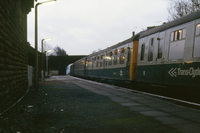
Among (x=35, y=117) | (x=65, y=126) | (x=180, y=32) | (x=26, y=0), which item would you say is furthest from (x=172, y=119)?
(x=26, y=0)

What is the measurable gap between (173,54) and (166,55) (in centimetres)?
52

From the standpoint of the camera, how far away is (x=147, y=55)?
38.1 feet

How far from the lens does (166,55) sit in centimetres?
968

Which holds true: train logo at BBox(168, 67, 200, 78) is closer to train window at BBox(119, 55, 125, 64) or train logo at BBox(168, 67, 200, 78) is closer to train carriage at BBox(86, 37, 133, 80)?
train carriage at BBox(86, 37, 133, 80)

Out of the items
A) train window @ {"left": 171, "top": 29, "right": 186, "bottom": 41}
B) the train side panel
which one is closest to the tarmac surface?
train window @ {"left": 171, "top": 29, "right": 186, "bottom": 41}

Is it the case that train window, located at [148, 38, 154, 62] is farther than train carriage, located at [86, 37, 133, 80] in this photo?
No

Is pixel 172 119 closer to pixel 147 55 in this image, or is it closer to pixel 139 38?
pixel 147 55

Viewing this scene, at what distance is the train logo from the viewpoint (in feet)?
25.1

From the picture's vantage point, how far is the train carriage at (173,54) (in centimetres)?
789

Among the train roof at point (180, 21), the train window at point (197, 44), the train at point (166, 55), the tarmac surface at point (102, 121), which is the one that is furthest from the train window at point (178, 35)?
the tarmac surface at point (102, 121)

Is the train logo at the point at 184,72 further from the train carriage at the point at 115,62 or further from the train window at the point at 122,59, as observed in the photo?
the train window at the point at 122,59

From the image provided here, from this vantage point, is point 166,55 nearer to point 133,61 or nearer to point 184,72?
point 184,72

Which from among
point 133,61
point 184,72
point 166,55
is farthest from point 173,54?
point 133,61

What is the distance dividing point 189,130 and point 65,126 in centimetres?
250
